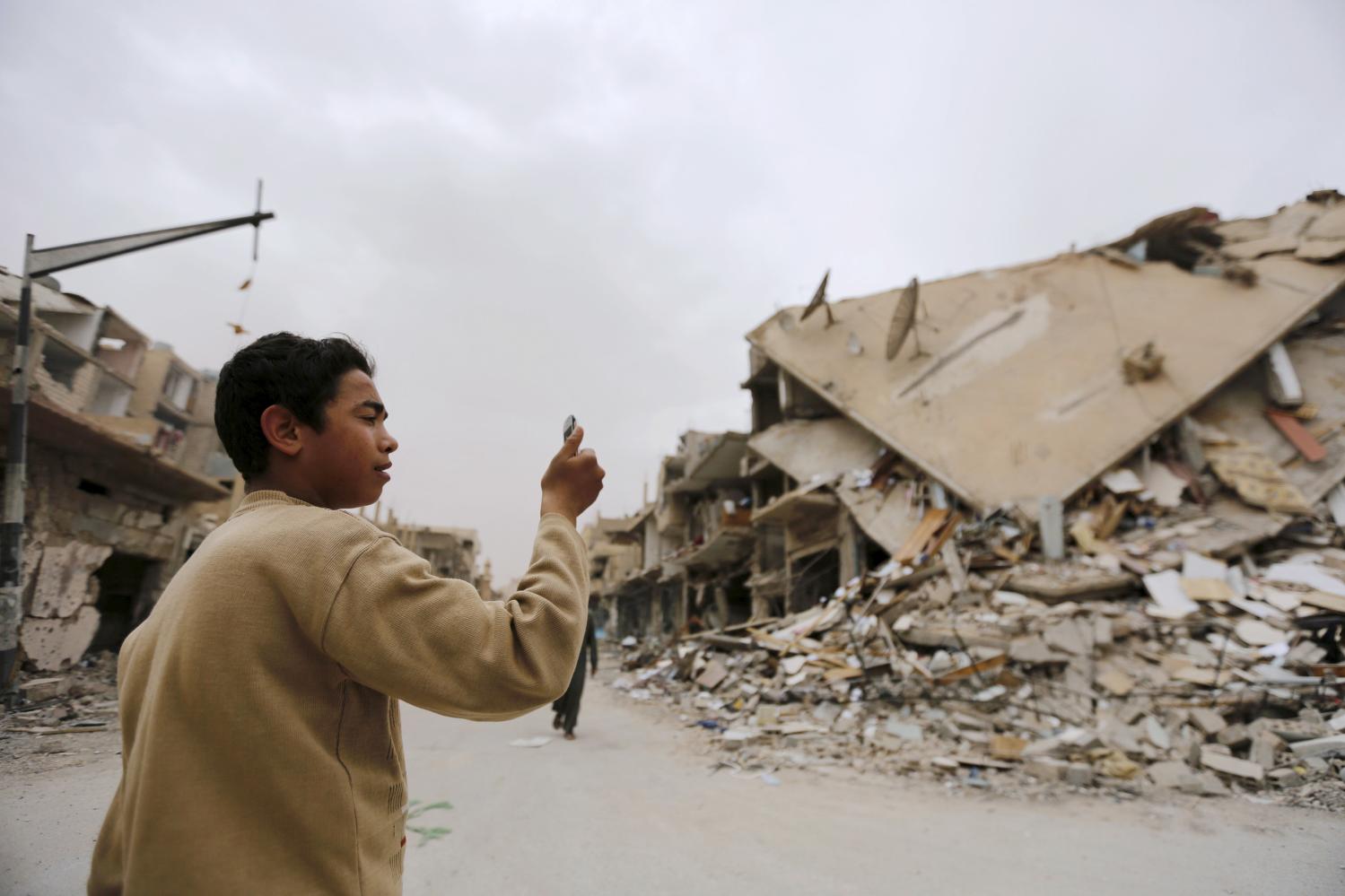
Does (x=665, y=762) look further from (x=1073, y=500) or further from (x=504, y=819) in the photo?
(x=1073, y=500)

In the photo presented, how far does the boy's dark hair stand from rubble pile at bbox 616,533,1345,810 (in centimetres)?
601

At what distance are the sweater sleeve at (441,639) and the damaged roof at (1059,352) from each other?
41.2 feet

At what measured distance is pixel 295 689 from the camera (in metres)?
0.94

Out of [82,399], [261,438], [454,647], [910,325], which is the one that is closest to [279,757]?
[454,647]

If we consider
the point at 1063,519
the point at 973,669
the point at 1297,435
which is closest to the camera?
the point at 973,669

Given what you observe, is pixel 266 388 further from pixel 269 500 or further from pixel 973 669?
pixel 973 669

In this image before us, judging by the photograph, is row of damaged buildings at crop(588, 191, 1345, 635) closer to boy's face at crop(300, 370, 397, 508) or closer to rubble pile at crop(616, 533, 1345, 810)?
rubble pile at crop(616, 533, 1345, 810)

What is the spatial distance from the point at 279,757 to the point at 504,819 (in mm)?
3578

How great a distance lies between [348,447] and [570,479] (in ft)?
1.25

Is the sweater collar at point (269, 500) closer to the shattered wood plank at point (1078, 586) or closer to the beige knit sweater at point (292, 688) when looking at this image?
the beige knit sweater at point (292, 688)

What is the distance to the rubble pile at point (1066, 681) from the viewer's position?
572cm

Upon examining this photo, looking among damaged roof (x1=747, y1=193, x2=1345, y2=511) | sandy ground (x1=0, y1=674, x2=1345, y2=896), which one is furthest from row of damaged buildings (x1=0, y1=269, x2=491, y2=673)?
damaged roof (x1=747, y1=193, x2=1345, y2=511)

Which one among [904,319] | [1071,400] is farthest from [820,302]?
[1071,400]

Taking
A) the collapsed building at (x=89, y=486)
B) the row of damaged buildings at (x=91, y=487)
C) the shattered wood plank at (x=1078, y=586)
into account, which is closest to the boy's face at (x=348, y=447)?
the row of damaged buildings at (x=91, y=487)
